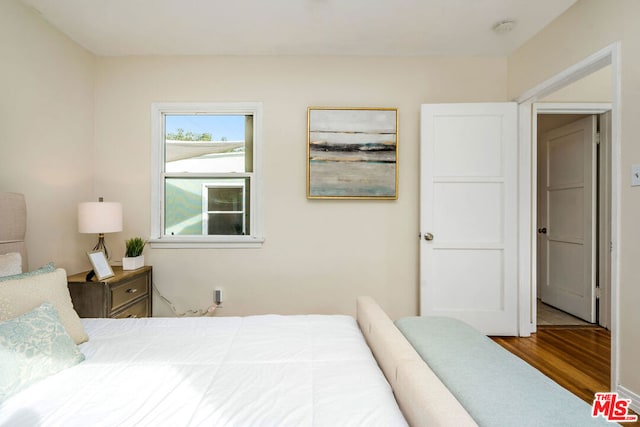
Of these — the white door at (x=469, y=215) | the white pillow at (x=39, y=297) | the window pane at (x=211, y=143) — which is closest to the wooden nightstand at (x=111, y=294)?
the white pillow at (x=39, y=297)

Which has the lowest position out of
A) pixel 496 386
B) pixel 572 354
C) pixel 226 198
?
pixel 572 354

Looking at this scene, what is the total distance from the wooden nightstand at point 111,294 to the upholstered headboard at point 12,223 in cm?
39

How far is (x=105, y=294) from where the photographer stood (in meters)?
2.31

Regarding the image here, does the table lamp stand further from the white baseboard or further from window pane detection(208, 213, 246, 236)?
the white baseboard

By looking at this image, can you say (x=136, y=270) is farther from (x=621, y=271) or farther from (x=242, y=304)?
(x=621, y=271)

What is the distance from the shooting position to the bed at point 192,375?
924 mm

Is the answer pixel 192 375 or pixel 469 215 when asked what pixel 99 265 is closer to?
pixel 192 375

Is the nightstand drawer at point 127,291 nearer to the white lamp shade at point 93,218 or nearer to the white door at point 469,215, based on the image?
the white lamp shade at point 93,218

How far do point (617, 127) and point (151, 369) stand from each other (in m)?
2.76

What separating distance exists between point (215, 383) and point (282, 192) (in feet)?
6.65

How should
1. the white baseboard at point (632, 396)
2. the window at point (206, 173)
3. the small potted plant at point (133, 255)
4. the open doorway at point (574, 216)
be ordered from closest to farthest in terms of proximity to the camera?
1. the white baseboard at point (632, 396)
2. the small potted plant at point (133, 255)
3. the window at point (206, 173)
4. the open doorway at point (574, 216)

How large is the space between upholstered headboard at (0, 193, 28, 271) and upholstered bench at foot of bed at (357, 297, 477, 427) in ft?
6.98

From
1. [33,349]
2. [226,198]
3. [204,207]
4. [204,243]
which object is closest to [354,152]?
[226,198]

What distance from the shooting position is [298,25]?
2.52 metres
